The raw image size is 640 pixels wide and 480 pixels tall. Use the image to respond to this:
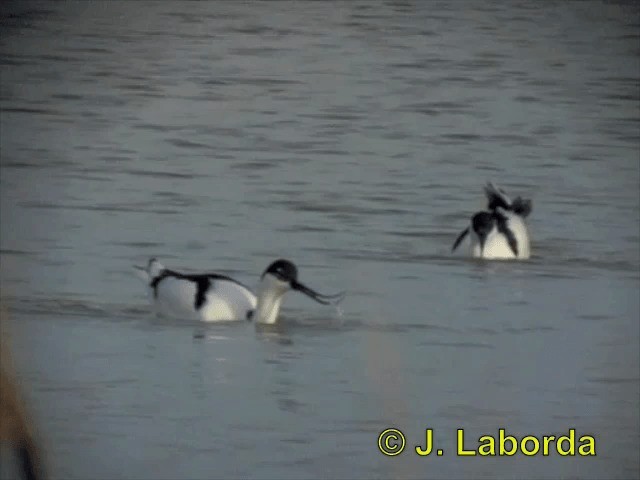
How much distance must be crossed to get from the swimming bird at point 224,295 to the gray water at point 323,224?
0.20 ft

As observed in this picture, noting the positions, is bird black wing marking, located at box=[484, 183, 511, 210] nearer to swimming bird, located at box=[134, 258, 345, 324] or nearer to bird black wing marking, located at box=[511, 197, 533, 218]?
bird black wing marking, located at box=[511, 197, 533, 218]

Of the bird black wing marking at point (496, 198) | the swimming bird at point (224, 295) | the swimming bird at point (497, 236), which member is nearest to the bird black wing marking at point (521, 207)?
the bird black wing marking at point (496, 198)

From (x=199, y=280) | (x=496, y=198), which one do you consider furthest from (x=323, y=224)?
(x=199, y=280)

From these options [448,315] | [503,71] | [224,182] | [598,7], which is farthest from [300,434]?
[598,7]

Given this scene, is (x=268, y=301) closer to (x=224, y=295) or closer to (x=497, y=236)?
(x=224, y=295)

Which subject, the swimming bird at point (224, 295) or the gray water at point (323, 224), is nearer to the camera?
the gray water at point (323, 224)

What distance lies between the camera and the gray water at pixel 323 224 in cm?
480

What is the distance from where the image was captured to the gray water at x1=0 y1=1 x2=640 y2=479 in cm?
480

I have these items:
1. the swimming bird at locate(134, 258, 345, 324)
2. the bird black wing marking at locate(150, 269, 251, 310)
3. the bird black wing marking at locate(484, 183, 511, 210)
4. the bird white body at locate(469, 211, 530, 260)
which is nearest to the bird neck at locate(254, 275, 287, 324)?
the swimming bird at locate(134, 258, 345, 324)

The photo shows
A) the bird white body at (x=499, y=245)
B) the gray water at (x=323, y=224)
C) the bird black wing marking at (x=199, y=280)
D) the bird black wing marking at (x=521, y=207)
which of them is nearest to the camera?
the gray water at (x=323, y=224)

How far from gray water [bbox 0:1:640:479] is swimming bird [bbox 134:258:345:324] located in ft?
0.20

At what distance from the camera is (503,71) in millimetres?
9055

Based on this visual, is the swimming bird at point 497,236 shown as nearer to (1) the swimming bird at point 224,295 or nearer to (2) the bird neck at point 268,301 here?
(1) the swimming bird at point 224,295

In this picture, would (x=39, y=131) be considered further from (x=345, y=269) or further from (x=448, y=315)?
(x=448, y=315)
